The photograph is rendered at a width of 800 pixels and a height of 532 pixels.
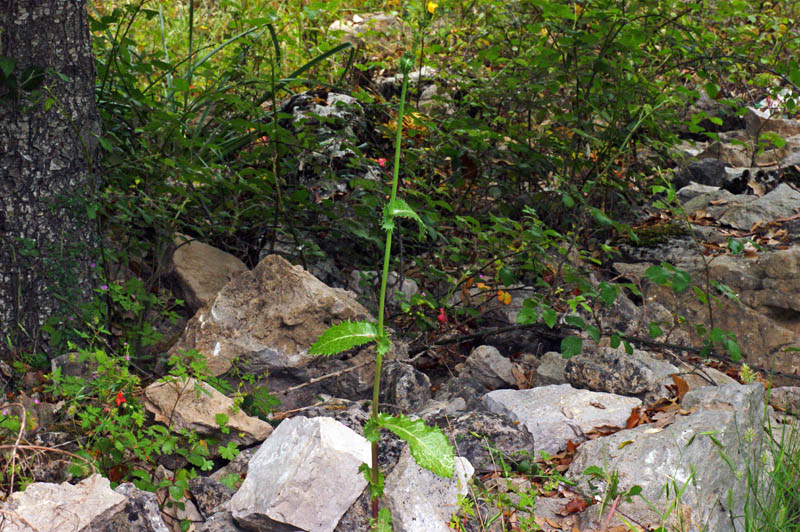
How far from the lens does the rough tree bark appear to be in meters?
3.08

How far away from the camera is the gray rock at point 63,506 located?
2.04 m

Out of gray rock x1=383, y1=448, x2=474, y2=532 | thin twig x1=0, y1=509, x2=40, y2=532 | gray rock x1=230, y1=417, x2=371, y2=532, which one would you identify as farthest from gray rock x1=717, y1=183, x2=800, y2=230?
thin twig x1=0, y1=509, x2=40, y2=532

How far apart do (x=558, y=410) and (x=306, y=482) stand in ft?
4.18

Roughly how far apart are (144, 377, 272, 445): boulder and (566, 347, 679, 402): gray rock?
148cm

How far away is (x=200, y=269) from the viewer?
388cm

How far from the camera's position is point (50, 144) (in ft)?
10.4

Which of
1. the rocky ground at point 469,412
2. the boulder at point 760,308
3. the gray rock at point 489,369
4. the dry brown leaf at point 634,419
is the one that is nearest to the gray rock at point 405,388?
the rocky ground at point 469,412

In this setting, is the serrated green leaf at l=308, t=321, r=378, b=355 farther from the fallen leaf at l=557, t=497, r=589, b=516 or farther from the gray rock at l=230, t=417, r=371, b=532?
the fallen leaf at l=557, t=497, r=589, b=516

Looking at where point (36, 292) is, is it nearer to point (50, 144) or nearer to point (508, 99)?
point (50, 144)

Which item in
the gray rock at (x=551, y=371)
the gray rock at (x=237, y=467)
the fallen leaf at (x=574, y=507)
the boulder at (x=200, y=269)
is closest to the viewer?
the fallen leaf at (x=574, y=507)

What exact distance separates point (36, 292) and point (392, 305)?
1719 millimetres

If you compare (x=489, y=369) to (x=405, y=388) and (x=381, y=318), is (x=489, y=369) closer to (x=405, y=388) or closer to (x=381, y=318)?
(x=405, y=388)

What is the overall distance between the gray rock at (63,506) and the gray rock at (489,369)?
1850mm

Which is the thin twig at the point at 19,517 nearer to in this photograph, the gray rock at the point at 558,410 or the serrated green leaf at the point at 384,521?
the serrated green leaf at the point at 384,521
